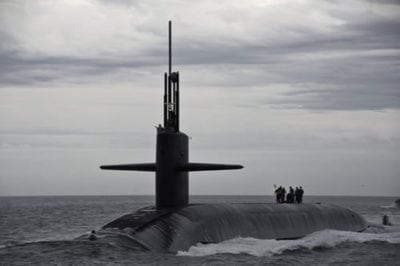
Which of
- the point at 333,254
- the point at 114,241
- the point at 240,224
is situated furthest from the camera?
the point at 240,224

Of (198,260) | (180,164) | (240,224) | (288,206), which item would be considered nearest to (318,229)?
(288,206)

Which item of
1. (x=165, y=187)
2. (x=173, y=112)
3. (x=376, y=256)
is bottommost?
(x=376, y=256)

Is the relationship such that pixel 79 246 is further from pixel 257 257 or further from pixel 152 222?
pixel 257 257

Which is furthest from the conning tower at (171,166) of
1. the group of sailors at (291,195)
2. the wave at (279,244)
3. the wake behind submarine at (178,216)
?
the group of sailors at (291,195)

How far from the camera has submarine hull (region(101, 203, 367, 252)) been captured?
23312 millimetres

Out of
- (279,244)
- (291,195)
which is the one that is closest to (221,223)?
(279,244)

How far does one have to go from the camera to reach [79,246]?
21.7m

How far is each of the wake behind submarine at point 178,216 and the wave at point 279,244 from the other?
44 cm

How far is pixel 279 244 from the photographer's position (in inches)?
1046

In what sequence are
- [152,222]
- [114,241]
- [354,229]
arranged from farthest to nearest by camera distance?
1. [354,229]
2. [152,222]
3. [114,241]

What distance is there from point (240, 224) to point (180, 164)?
3733 millimetres

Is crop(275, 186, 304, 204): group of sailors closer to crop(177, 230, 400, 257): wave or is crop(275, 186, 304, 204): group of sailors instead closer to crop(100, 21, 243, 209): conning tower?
crop(177, 230, 400, 257): wave

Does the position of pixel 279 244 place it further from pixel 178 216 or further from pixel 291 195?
pixel 291 195

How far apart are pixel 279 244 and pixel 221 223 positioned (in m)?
2.23
